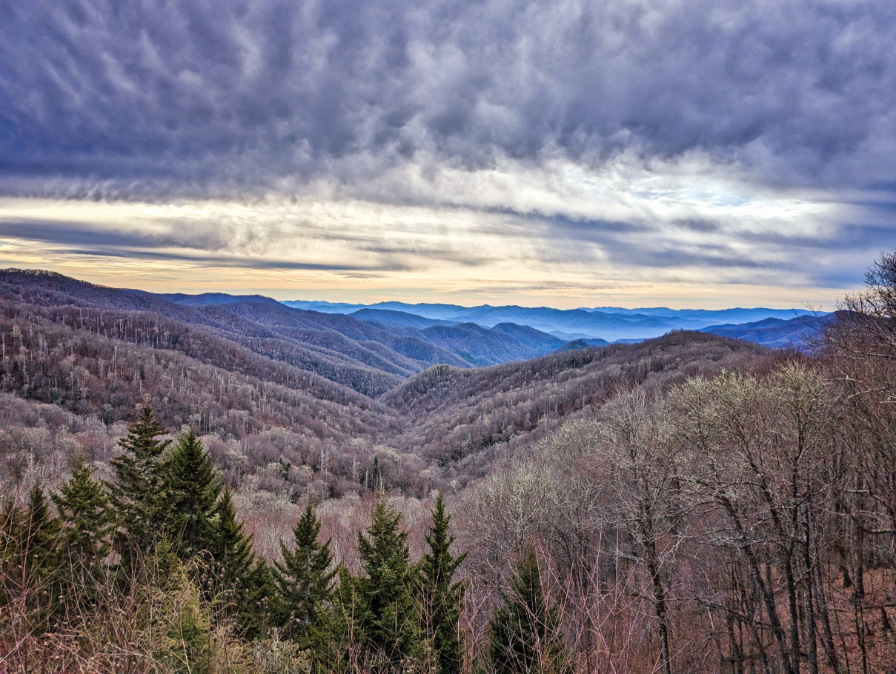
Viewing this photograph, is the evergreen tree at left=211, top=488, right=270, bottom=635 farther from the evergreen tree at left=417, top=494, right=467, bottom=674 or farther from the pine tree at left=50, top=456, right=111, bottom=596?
the evergreen tree at left=417, top=494, right=467, bottom=674

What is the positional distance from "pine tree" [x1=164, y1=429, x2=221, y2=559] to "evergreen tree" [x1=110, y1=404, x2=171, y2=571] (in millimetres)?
391

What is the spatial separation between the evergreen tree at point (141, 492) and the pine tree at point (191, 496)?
0.39 meters

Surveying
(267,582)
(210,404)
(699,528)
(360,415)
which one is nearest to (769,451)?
(699,528)

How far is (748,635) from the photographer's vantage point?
1820 centimetres

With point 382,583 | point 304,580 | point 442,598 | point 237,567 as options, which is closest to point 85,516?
point 237,567

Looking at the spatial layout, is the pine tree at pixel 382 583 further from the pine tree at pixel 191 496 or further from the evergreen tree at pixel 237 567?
the pine tree at pixel 191 496

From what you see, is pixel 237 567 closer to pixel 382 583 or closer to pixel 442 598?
pixel 382 583

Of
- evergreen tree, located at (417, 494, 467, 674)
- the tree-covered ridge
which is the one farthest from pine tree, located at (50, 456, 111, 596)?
evergreen tree, located at (417, 494, 467, 674)

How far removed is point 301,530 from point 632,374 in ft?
403

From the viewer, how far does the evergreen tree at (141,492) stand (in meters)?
16.0

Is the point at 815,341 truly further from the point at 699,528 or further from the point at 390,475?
the point at 390,475

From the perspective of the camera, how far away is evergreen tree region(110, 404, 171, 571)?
15961mm

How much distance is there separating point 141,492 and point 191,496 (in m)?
1.72

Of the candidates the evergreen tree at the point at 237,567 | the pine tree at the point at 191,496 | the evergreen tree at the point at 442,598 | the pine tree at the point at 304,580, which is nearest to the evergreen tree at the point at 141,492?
the pine tree at the point at 191,496
